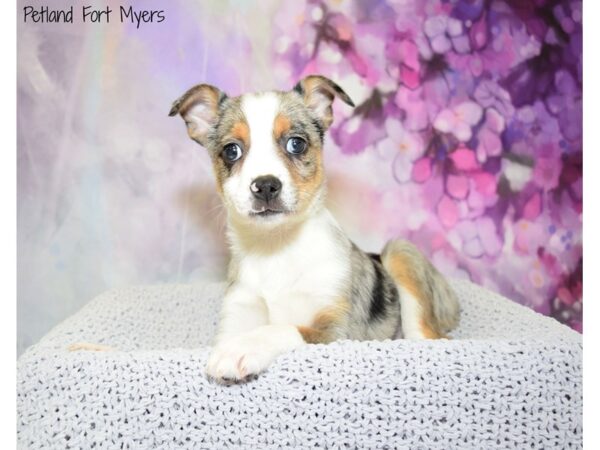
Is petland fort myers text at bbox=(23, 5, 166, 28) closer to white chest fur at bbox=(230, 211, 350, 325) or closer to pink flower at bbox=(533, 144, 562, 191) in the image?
white chest fur at bbox=(230, 211, 350, 325)

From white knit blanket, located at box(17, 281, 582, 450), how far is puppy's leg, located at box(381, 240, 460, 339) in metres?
1.04

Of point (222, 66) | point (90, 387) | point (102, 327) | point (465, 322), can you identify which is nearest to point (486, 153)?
point (465, 322)

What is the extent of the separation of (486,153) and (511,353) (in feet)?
7.30

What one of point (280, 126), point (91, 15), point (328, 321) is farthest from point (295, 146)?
point (91, 15)

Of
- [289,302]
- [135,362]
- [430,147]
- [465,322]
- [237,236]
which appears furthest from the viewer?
[430,147]

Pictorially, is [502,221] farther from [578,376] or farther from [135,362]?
[135,362]

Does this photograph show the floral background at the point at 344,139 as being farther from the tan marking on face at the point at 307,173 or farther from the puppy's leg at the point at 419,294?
the tan marking on face at the point at 307,173

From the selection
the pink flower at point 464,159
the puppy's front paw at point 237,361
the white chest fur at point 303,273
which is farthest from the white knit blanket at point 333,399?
the pink flower at point 464,159

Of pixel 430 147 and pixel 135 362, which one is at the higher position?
Answer: pixel 430 147

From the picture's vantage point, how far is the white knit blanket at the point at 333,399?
2.41 m

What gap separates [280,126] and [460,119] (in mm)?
1824

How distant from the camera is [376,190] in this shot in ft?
14.6

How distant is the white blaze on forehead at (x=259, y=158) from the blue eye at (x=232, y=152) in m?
0.06

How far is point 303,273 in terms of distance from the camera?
3.23 meters
